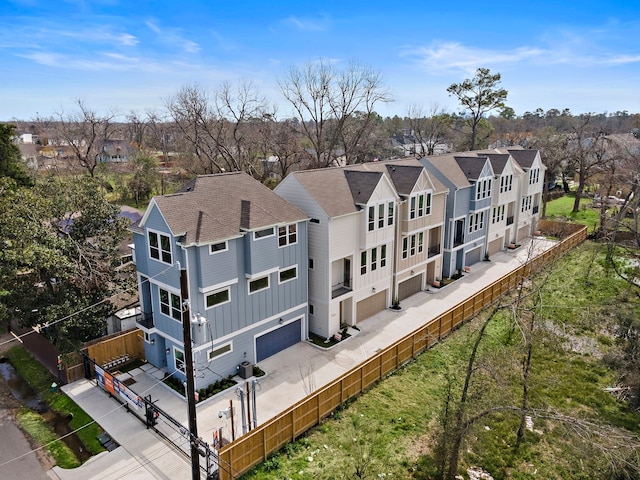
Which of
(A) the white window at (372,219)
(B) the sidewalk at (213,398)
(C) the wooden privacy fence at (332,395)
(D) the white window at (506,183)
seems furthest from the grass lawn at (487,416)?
(D) the white window at (506,183)

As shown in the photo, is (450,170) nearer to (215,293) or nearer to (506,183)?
(506,183)

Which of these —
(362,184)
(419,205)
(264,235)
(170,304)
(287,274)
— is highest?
(362,184)

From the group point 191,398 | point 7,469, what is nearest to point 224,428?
point 191,398

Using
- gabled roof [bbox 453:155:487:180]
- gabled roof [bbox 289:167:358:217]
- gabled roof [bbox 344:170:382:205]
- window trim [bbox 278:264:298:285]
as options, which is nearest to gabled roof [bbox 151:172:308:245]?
gabled roof [bbox 289:167:358:217]

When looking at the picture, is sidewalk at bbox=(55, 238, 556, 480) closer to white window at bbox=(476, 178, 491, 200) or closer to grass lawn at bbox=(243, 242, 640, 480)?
grass lawn at bbox=(243, 242, 640, 480)

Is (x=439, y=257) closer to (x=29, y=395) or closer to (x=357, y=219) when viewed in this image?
(x=357, y=219)

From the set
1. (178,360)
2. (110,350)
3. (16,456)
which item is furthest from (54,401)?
(178,360)
